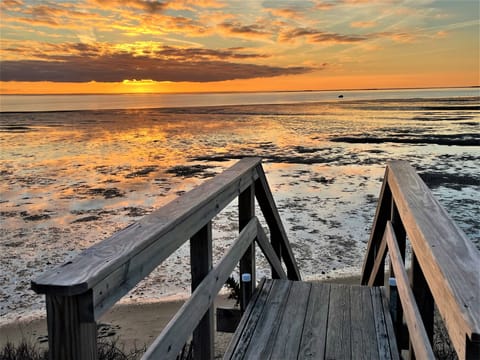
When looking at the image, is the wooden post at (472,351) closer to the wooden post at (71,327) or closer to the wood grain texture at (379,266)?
the wooden post at (71,327)

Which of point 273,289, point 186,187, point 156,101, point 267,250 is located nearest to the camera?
point 273,289

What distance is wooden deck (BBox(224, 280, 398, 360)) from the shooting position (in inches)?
99.3

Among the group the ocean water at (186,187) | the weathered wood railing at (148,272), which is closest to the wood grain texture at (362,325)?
the weathered wood railing at (148,272)

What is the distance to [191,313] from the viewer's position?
172cm

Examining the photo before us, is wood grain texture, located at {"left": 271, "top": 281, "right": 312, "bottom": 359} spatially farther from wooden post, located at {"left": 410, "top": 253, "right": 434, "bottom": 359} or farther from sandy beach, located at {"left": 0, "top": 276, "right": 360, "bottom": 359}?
sandy beach, located at {"left": 0, "top": 276, "right": 360, "bottom": 359}

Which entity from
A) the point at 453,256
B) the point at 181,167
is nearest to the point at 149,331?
the point at 453,256

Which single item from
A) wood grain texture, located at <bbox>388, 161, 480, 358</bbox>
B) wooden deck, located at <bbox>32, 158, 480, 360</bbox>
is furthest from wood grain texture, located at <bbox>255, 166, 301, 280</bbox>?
wood grain texture, located at <bbox>388, 161, 480, 358</bbox>

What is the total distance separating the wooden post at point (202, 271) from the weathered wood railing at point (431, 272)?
2.79ft

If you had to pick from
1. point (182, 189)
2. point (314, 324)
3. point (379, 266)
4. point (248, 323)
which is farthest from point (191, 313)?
point (182, 189)

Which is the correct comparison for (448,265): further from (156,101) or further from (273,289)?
(156,101)

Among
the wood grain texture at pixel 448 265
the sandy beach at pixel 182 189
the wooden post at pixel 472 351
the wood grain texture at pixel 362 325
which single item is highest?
the wood grain texture at pixel 448 265

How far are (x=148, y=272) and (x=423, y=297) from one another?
130 centimetres

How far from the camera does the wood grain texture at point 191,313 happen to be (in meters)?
1.40

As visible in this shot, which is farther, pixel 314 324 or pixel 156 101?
pixel 156 101
